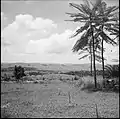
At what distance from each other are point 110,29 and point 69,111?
9091 millimetres

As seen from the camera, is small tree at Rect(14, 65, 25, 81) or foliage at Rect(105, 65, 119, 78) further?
small tree at Rect(14, 65, 25, 81)

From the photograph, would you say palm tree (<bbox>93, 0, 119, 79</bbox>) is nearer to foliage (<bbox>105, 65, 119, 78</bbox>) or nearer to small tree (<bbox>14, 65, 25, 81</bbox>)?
Answer: foliage (<bbox>105, 65, 119, 78</bbox>)

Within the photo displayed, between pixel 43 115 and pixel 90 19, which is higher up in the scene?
pixel 90 19

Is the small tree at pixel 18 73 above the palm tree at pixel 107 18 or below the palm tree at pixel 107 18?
below

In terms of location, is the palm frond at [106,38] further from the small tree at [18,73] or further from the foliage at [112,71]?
the small tree at [18,73]

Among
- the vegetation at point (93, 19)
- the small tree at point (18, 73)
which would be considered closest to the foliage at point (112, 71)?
the vegetation at point (93, 19)

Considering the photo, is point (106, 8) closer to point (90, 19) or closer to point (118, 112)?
point (90, 19)

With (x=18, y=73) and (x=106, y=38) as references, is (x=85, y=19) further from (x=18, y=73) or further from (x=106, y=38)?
(x=18, y=73)

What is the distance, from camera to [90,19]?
15.0 m

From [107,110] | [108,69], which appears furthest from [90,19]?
[107,110]

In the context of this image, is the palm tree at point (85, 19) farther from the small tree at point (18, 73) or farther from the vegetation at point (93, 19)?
the small tree at point (18, 73)

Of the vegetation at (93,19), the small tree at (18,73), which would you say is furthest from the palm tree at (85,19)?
the small tree at (18,73)

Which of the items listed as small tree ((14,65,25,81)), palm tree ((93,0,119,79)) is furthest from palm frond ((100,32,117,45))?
small tree ((14,65,25,81))

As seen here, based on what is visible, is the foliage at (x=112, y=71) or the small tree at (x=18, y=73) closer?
the foliage at (x=112, y=71)
